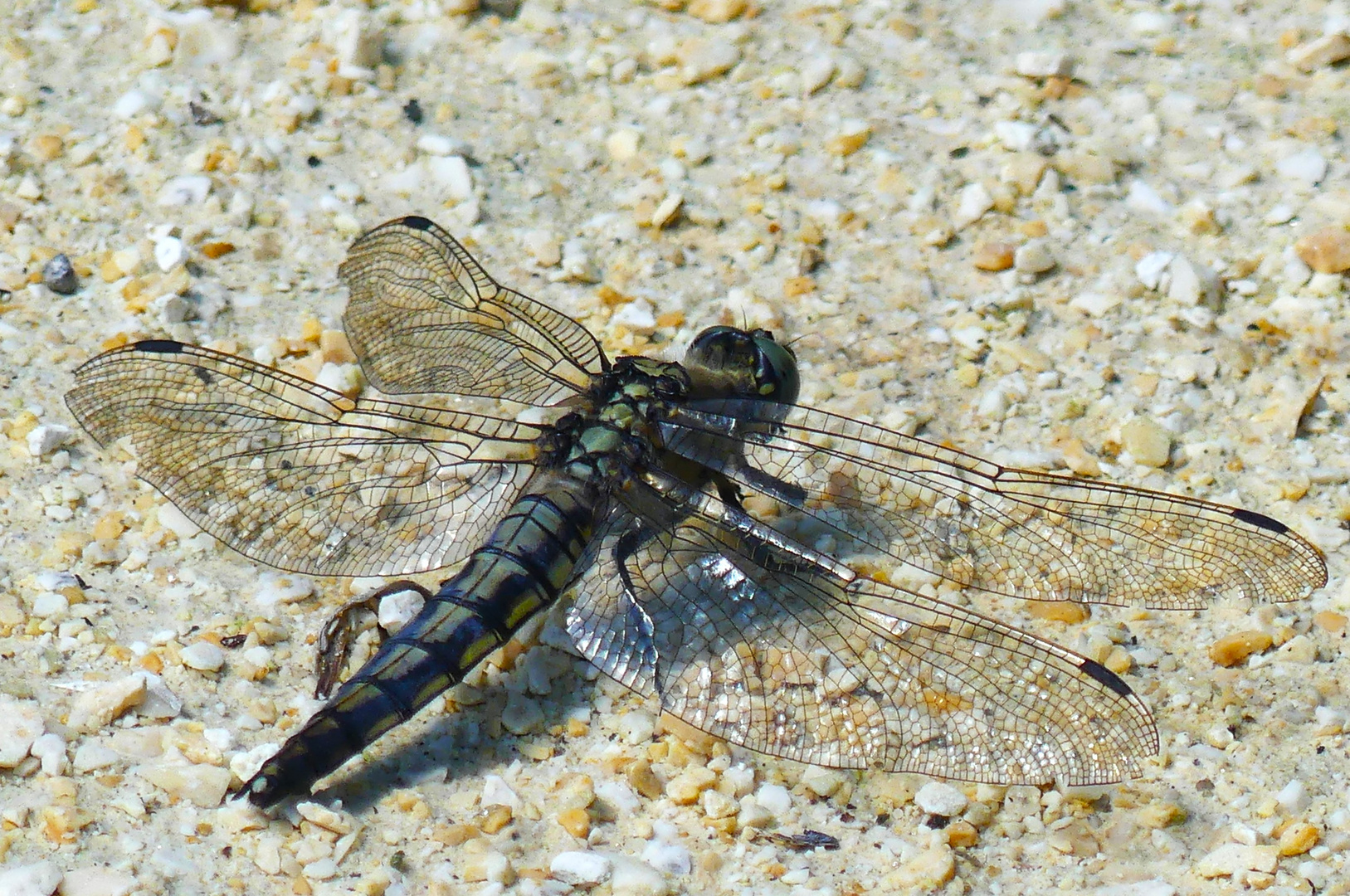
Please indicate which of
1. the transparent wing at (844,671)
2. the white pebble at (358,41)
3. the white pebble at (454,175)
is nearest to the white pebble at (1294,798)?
the transparent wing at (844,671)

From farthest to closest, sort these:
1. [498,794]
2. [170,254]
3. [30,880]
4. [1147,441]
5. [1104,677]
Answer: [170,254]
[1147,441]
[498,794]
[1104,677]
[30,880]

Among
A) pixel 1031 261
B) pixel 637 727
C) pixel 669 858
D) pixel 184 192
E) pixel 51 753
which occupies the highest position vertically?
pixel 1031 261

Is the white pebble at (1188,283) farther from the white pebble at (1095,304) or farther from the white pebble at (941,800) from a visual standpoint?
the white pebble at (941,800)

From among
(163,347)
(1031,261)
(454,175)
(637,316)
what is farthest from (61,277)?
(1031,261)

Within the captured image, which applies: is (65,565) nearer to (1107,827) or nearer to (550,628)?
(550,628)

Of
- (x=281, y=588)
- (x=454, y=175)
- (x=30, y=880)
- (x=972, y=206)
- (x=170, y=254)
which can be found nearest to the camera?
(x=30, y=880)

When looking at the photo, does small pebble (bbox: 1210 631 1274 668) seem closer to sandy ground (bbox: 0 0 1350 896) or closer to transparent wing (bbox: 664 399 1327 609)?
sandy ground (bbox: 0 0 1350 896)

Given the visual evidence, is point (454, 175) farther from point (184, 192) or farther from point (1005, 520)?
point (1005, 520)
